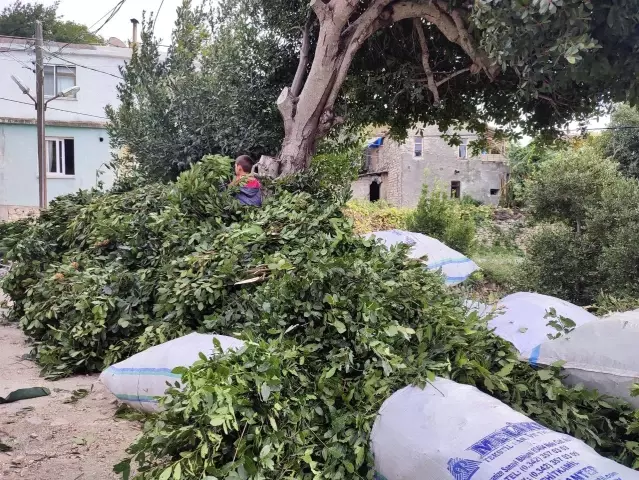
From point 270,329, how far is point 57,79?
2000cm

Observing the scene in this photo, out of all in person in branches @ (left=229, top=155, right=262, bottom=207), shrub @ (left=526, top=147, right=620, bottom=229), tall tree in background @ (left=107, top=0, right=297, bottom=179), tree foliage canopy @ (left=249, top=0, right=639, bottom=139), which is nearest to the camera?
tree foliage canopy @ (left=249, top=0, right=639, bottom=139)

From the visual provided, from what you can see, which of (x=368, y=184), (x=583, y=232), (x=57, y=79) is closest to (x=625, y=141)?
(x=583, y=232)

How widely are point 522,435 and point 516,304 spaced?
2.17 meters

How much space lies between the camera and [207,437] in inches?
87.0

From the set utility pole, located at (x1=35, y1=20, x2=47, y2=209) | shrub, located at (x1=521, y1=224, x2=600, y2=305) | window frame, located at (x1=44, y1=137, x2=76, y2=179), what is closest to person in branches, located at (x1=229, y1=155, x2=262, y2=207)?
shrub, located at (x1=521, y1=224, x2=600, y2=305)

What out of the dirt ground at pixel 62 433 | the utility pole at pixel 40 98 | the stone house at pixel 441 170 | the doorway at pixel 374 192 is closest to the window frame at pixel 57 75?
the utility pole at pixel 40 98

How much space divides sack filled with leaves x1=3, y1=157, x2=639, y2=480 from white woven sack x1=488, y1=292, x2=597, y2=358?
0.47 meters

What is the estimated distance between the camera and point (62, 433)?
10.5ft

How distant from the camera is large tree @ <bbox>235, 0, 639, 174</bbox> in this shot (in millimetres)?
4160

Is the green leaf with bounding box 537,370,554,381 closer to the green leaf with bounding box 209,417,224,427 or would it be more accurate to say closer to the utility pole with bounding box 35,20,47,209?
the green leaf with bounding box 209,417,224,427

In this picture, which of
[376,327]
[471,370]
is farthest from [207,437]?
[471,370]

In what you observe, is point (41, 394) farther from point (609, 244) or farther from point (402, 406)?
point (609, 244)

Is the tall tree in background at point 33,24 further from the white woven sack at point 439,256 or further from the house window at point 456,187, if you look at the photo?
the white woven sack at point 439,256

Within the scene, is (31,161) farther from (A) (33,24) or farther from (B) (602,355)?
(B) (602,355)
